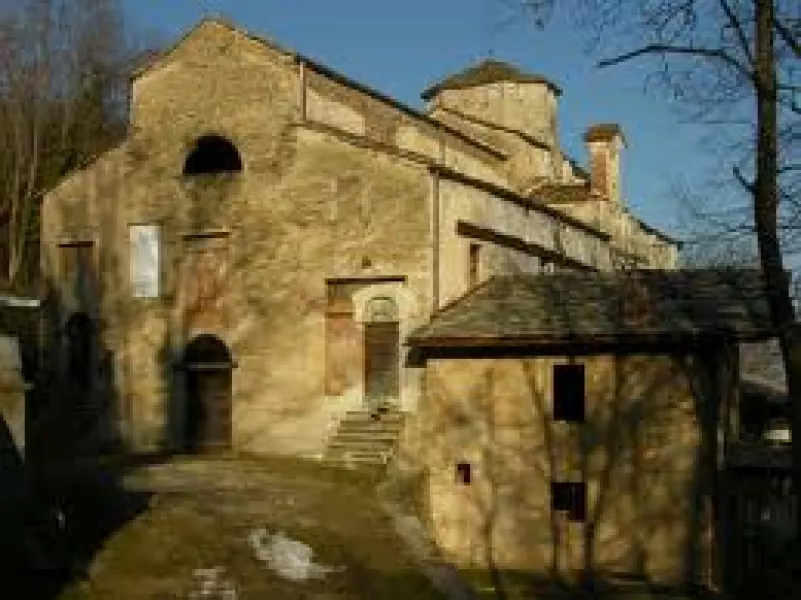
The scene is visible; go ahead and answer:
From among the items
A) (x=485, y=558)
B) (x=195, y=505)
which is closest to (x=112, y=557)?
(x=195, y=505)

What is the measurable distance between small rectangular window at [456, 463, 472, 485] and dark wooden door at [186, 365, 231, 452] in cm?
610

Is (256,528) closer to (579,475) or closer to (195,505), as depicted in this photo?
(195,505)

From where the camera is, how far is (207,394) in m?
27.3

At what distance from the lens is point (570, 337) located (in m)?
22.1

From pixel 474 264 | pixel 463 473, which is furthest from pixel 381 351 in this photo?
pixel 463 473

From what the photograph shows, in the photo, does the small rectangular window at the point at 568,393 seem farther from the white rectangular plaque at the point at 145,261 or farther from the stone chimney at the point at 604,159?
the stone chimney at the point at 604,159

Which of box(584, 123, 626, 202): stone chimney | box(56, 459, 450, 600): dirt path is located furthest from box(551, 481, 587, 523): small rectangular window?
box(584, 123, 626, 202): stone chimney

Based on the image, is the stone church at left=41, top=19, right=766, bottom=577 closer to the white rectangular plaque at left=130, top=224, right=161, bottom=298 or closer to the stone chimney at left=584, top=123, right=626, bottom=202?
the white rectangular plaque at left=130, top=224, right=161, bottom=298

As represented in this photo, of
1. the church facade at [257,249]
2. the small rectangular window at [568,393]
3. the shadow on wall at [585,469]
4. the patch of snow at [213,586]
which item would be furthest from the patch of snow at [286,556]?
the small rectangular window at [568,393]

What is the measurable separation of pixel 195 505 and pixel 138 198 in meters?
10.4

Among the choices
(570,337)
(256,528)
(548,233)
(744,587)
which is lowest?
(744,587)

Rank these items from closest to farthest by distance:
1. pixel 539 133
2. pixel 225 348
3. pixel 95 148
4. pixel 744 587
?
pixel 744 587 → pixel 225 348 → pixel 539 133 → pixel 95 148

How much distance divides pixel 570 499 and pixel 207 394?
9305 mm

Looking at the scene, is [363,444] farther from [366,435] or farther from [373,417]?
[373,417]
